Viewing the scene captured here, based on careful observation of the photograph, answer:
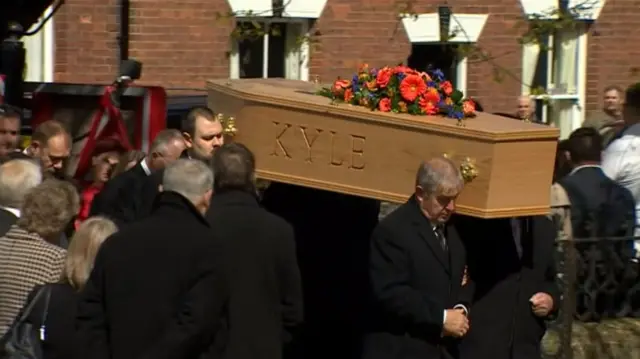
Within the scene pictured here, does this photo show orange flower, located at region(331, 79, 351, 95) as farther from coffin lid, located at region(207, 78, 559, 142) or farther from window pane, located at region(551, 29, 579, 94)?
window pane, located at region(551, 29, 579, 94)

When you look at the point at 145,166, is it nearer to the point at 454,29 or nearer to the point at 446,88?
the point at 446,88

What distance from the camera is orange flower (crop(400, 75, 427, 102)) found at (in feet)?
24.5

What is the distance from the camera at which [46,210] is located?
22.9ft

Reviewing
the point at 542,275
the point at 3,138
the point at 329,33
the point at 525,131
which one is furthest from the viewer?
the point at 329,33

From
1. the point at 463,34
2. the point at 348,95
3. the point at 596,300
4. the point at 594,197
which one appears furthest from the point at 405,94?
the point at 463,34

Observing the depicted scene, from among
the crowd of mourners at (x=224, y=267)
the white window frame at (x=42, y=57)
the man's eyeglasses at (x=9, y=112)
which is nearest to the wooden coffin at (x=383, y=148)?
the crowd of mourners at (x=224, y=267)

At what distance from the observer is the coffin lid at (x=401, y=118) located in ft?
23.3

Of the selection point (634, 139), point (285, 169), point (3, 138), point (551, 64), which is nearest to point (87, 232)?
point (285, 169)

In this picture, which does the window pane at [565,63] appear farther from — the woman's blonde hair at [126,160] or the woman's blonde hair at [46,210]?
the woman's blonde hair at [46,210]

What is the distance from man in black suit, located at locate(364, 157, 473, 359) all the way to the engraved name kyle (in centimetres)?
47

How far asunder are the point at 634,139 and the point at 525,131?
10.2 ft

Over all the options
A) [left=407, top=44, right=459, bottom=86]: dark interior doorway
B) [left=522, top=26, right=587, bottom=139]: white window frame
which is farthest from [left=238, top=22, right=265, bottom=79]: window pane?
[left=522, top=26, right=587, bottom=139]: white window frame

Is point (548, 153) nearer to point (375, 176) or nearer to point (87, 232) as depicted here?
point (375, 176)

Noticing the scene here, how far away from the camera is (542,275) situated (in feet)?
25.2
